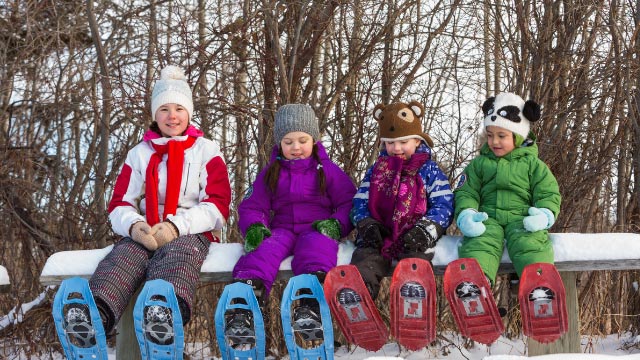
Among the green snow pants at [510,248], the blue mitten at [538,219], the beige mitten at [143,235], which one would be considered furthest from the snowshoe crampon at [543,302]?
the beige mitten at [143,235]

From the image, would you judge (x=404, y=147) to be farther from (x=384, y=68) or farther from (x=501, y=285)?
(x=501, y=285)

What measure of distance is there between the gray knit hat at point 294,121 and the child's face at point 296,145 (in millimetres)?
23

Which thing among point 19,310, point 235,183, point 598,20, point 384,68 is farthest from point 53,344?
point 598,20

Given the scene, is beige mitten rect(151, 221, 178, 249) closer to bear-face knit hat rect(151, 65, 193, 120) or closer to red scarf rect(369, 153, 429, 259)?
bear-face knit hat rect(151, 65, 193, 120)

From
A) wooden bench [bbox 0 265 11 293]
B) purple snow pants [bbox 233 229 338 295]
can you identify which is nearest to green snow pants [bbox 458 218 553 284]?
purple snow pants [bbox 233 229 338 295]

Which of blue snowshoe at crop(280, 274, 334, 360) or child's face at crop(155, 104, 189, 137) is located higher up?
child's face at crop(155, 104, 189, 137)

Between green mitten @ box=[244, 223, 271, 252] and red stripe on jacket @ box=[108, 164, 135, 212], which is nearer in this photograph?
green mitten @ box=[244, 223, 271, 252]

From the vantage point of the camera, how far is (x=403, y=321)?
2811 mm

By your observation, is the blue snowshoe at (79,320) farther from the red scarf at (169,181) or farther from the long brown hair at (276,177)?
the long brown hair at (276,177)

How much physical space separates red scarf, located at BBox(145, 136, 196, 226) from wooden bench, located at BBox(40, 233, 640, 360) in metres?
0.29

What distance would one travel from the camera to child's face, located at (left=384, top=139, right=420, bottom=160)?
11.2 feet

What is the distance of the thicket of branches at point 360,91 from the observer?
4.40 meters

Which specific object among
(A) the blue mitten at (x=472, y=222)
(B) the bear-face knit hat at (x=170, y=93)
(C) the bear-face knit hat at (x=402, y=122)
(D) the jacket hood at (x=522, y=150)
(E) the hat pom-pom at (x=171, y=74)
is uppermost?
(E) the hat pom-pom at (x=171, y=74)

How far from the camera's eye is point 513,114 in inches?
132
